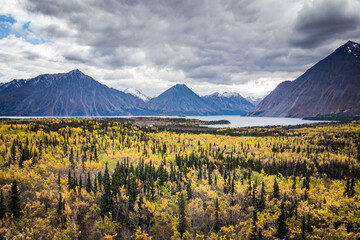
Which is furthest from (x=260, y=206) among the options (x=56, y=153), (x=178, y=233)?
(x=56, y=153)

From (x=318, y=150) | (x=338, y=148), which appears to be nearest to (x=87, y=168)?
(x=318, y=150)

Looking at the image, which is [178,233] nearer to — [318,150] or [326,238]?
[326,238]

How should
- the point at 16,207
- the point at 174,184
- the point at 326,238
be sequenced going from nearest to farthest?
the point at 326,238
the point at 16,207
the point at 174,184

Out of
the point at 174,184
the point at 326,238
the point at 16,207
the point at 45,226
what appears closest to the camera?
the point at 326,238

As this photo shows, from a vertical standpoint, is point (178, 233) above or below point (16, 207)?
below

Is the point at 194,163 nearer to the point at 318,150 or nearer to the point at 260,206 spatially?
the point at 260,206

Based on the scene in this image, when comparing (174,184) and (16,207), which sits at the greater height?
(16,207)

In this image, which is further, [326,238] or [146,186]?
[146,186]

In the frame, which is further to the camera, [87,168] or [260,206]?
[87,168]

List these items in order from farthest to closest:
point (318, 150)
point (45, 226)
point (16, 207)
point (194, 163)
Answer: point (318, 150) < point (194, 163) < point (16, 207) < point (45, 226)
